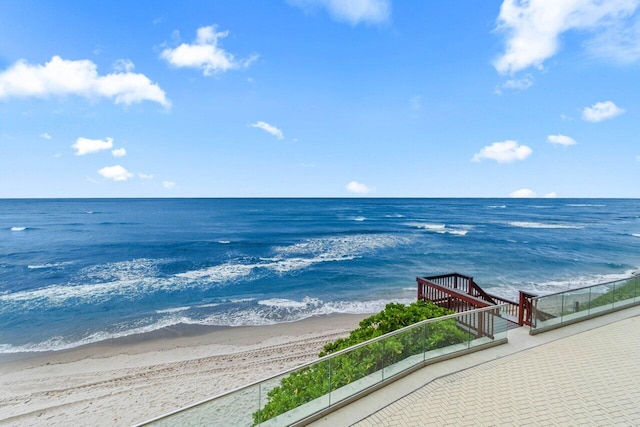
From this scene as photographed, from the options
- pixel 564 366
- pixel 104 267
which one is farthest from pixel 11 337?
pixel 564 366

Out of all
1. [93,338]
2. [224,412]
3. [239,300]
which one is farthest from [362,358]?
[239,300]

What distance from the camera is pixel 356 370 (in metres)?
6.30

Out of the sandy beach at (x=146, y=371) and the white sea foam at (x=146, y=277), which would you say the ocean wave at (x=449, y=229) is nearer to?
the white sea foam at (x=146, y=277)

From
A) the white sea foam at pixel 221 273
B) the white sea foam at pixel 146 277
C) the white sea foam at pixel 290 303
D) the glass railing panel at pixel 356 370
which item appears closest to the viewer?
the glass railing panel at pixel 356 370

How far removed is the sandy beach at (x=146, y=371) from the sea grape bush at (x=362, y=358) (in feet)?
19.4

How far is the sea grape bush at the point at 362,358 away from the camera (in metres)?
5.62

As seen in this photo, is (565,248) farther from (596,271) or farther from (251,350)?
(251,350)

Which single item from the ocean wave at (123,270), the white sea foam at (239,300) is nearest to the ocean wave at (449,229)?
the white sea foam at (239,300)

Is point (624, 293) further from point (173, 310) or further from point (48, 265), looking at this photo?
point (48, 265)

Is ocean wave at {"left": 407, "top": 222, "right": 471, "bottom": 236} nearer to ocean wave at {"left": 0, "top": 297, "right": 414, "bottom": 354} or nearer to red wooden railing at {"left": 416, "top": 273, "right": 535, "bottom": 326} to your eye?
ocean wave at {"left": 0, "top": 297, "right": 414, "bottom": 354}

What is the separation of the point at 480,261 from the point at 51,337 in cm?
3208

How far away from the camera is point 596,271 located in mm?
26984

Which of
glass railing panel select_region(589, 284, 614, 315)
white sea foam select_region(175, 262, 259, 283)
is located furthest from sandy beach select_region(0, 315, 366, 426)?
glass railing panel select_region(589, 284, 614, 315)

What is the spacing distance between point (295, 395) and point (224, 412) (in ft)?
4.36
